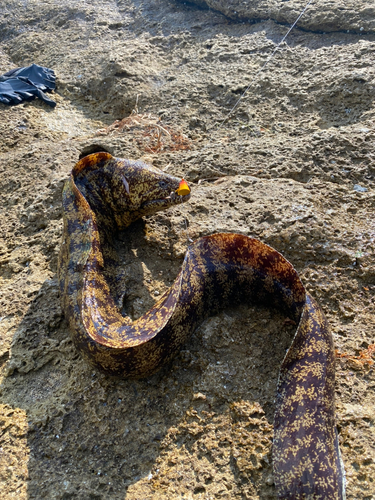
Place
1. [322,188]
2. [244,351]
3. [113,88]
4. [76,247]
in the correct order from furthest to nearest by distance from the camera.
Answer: [113,88] → [322,188] → [76,247] → [244,351]

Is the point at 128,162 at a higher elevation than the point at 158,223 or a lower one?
higher

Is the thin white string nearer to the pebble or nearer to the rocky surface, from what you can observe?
the rocky surface

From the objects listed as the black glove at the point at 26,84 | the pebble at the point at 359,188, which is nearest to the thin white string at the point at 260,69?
the pebble at the point at 359,188

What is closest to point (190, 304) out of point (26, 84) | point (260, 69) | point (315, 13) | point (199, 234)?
point (199, 234)

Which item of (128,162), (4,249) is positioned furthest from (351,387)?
(4,249)

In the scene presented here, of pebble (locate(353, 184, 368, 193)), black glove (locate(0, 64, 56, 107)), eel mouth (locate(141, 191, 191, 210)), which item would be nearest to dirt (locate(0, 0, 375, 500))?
pebble (locate(353, 184, 368, 193))

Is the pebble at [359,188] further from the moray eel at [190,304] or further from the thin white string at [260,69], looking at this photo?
the thin white string at [260,69]

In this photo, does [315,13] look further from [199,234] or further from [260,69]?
[199,234]

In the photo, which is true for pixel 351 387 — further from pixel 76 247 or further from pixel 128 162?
pixel 128 162
